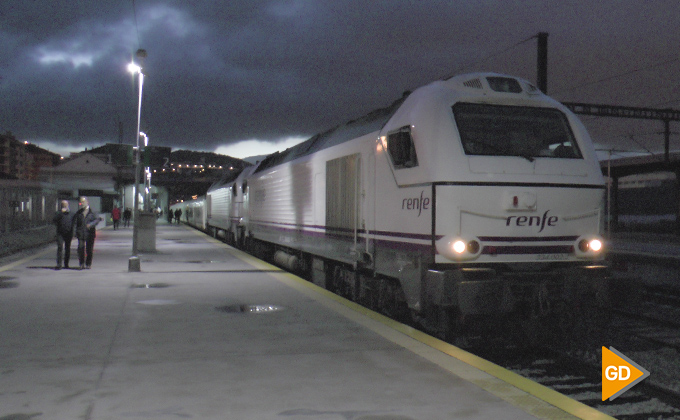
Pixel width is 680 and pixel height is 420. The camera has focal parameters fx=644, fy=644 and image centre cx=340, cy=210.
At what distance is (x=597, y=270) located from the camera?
7.93m

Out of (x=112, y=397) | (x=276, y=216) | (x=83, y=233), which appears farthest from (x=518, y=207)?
(x=83, y=233)

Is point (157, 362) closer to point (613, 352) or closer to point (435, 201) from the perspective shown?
point (435, 201)

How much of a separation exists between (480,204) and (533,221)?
77 cm

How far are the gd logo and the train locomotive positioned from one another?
2176mm

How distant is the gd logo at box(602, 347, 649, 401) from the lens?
4.65 metres

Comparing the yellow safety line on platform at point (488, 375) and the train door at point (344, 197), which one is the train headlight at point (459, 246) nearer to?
the yellow safety line on platform at point (488, 375)

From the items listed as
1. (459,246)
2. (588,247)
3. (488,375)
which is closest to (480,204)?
(459,246)

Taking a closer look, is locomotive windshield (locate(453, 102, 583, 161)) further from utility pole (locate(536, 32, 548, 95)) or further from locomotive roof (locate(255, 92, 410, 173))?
utility pole (locate(536, 32, 548, 95))

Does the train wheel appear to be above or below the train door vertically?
below

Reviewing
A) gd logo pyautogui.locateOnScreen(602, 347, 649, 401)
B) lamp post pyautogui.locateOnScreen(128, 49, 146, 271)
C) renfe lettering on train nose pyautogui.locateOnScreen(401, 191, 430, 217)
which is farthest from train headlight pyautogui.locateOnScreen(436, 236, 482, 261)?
lamp post pyautogui.locateOnScreen(128, 49, 146, 271)

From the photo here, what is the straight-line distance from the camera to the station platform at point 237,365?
15.6 ft

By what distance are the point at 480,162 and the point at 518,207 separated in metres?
0.70

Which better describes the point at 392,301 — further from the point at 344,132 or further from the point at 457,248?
the point at 344,132

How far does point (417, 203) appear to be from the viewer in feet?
25.8
